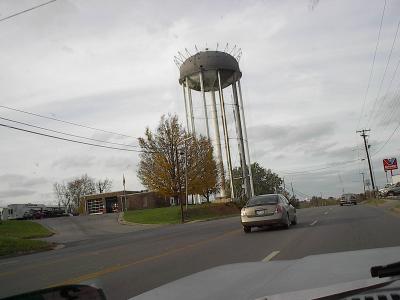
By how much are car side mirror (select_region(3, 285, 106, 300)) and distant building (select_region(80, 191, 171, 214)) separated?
72.8 metres

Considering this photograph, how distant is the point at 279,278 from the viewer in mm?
4215

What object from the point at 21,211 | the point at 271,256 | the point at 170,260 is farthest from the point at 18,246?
the point at 21,211

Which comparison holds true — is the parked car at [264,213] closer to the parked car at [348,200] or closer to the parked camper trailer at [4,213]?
the parked car at [348,200]

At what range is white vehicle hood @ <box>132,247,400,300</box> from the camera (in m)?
3.68

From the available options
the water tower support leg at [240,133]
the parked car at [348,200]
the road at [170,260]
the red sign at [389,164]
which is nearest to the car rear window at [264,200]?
the road at [170,260]

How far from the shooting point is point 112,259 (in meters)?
14.1

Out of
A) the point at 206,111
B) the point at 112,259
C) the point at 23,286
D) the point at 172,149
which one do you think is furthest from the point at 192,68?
the point at 23,286

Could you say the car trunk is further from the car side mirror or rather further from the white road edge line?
the car side mirror

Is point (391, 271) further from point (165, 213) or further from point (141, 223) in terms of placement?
point (165, 213)

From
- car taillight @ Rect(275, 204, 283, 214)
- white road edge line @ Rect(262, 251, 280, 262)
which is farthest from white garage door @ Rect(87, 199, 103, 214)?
white road edge line @ Rect(262, 251, 280, 262)

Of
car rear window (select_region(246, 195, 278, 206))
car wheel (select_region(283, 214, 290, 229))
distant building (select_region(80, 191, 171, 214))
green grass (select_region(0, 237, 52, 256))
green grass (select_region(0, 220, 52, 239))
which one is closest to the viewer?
car rear window (select_region(246, 195, 278, 206))

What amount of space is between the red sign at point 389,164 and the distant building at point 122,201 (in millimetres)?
42097

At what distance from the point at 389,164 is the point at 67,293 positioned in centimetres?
4073

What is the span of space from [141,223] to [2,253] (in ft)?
76.2
